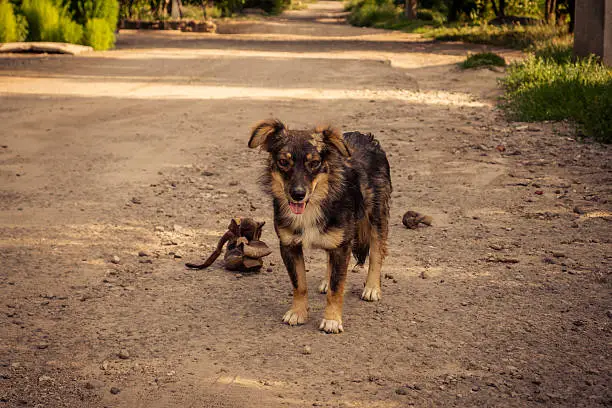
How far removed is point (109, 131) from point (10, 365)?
8.18 m

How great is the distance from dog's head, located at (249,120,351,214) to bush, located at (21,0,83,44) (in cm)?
2321

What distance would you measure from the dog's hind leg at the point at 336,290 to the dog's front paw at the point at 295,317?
17 centimetres

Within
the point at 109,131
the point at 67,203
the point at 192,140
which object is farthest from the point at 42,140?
the point at 67,203

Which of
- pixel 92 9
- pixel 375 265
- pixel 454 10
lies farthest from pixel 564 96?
pixel 454 10

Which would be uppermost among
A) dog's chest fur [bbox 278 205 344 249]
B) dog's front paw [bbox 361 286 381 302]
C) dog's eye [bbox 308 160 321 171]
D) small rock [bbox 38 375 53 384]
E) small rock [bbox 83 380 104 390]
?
dog's eye [bbox 308 160 321 171]

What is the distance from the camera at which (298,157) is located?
4.89m

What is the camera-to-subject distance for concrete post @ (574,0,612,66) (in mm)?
17141

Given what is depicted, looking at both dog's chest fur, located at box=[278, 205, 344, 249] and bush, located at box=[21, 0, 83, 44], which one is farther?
bush, located at box=[21, 0, 83, 44]

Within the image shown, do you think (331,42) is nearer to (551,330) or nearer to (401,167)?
(401,167)

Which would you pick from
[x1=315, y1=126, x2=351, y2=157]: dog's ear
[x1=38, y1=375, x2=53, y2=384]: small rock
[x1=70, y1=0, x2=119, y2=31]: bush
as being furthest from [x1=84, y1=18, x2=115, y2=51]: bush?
[x1=38, y1=375, x2=53, y2=384]: small rock

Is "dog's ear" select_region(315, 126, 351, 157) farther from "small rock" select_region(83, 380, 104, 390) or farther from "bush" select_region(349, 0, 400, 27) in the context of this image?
"bush" select_region(349, 0, 400, 27)

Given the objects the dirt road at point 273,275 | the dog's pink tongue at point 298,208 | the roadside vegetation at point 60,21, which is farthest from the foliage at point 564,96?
the roadside vegetation at point 60,21

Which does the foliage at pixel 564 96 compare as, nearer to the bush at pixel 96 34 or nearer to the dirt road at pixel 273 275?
the dirt road at pixel 273 275

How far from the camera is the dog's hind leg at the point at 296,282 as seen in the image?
5.17 metres
